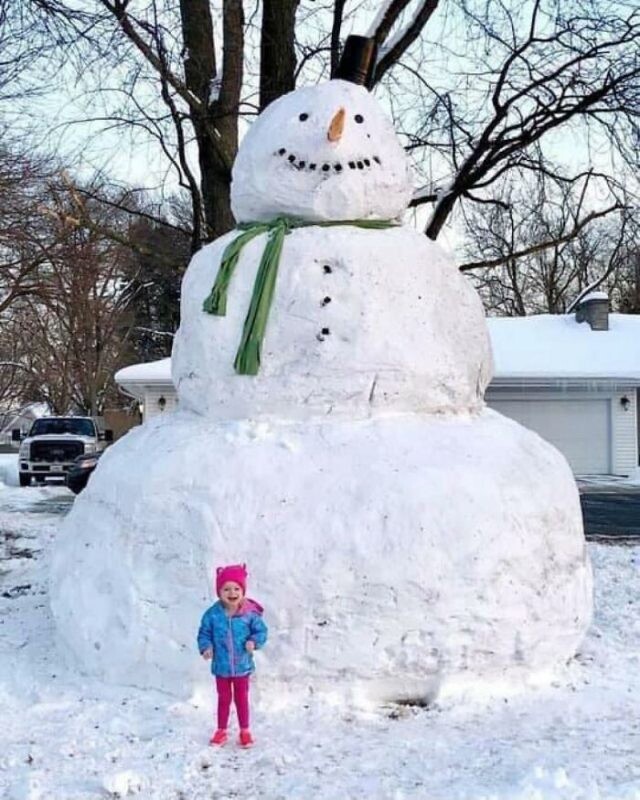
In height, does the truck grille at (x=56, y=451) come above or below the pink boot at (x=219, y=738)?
above

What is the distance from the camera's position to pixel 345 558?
14.6 ft

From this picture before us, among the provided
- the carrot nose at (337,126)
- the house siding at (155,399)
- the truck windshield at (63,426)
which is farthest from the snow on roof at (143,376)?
the carrot nose at (337,126)

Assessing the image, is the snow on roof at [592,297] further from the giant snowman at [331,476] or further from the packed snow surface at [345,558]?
the packed snow surface at [345,558]

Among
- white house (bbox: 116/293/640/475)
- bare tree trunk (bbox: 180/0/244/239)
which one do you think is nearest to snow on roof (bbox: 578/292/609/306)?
white house (bbox: 116/293/640/475)

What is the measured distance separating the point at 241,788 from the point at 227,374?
2.19 m

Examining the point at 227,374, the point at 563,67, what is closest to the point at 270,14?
the point at 563,67

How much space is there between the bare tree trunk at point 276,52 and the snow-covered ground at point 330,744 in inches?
218

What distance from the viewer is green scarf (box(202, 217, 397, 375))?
4.97 m

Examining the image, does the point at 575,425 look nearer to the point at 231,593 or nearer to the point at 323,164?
the point at 323,164

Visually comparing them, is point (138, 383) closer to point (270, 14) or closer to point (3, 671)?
point (270, 14)

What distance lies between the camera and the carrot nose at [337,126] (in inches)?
198

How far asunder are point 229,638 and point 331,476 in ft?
3.08

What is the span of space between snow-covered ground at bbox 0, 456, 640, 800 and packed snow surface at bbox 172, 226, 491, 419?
147 centimetres

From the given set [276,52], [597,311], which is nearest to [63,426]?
[597,311]
